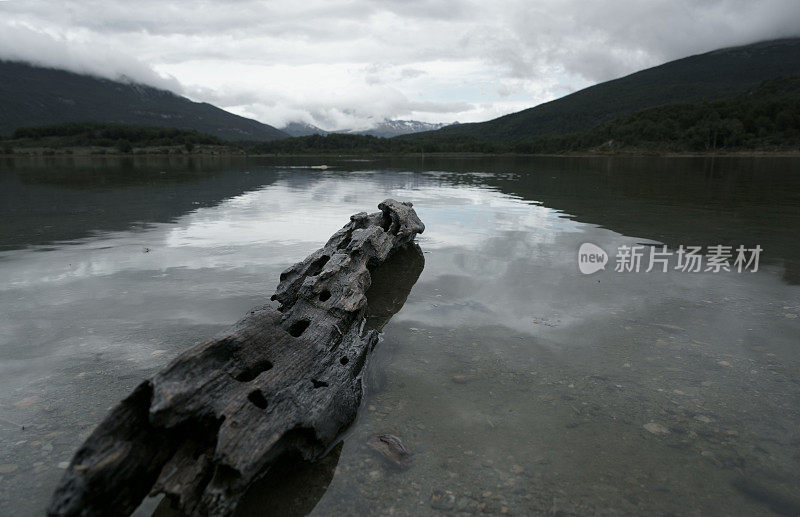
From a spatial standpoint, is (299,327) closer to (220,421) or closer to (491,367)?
(220,421)

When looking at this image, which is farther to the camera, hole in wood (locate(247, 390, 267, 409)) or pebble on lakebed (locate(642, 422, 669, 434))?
pebble on lakebed (locate(642, 422, 669, 434))

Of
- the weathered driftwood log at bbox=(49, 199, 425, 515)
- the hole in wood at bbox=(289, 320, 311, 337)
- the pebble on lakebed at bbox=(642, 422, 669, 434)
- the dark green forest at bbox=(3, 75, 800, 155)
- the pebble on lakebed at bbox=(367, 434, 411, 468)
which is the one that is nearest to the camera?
the weathered driftwood log at bbox=(49, 199, 425, 515)

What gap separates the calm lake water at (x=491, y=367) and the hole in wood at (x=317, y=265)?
4.37 feet

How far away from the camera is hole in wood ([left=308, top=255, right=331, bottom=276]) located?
754 centimetres

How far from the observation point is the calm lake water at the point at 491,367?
386 centimetres

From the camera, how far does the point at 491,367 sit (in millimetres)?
5785

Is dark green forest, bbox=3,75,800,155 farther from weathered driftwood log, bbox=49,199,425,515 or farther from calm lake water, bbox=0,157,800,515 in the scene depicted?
weathered driftwood log, bbox=49,199,425,515

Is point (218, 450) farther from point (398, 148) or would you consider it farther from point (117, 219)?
point (398, 148)

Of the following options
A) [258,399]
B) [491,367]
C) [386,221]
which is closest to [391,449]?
[258,399]

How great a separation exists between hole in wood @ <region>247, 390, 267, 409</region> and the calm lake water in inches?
26.1

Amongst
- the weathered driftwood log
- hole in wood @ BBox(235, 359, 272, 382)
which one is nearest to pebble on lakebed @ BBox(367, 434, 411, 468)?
the weathered driftwood log

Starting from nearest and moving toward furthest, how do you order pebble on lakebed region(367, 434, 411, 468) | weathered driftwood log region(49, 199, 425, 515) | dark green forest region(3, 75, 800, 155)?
weathered driftwood log region(49, 199, 425, 515) → pebble on lakebed region(367, 434, 411, 468) → dark green forest region(3, 75, 800, 155)

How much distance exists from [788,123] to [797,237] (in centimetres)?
11485

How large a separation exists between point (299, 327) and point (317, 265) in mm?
2245
